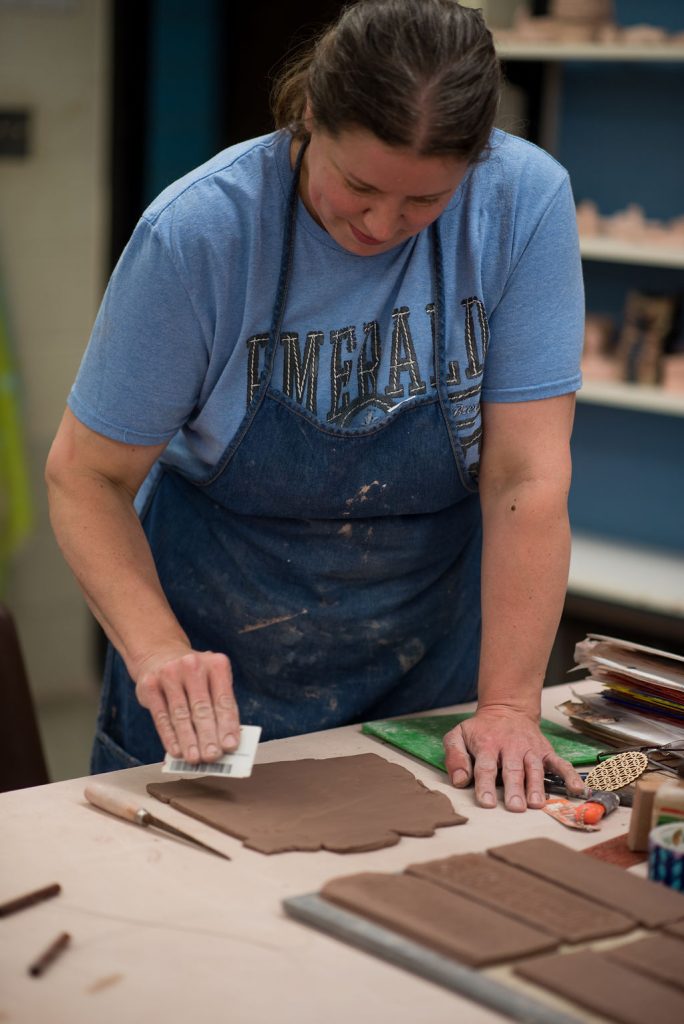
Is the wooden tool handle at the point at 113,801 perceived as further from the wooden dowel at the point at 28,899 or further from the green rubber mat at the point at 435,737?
the green rubber mat at the point at 435,737

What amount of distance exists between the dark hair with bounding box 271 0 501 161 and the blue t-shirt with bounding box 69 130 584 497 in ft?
0.63

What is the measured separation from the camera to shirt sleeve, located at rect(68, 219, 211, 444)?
157cm

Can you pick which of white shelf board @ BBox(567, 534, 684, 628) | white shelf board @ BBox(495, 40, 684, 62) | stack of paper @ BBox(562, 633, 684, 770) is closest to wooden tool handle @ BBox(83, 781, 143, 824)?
stack of paper @ BBox(562, 633, 684, 770)

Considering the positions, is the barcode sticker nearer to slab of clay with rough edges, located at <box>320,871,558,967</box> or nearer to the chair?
slab of clay with rough edges, located at <box>320,871,558,967</box>

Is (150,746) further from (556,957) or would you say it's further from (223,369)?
(556,957)

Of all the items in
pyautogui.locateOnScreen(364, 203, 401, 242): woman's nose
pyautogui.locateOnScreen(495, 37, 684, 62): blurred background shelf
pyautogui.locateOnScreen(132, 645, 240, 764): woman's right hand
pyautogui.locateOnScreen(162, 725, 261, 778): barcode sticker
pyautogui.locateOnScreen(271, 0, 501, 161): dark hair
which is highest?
pyautogui.locateOnScreen(495, 37, 684, 62): blurred background shelf

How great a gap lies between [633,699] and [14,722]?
0.82 m

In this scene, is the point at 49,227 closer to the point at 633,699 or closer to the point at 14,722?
the point at 14,722

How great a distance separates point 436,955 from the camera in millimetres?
1159

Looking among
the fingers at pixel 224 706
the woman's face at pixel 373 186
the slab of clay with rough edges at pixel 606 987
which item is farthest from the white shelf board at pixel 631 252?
the slab of clay with rough edges at pixel 606 987

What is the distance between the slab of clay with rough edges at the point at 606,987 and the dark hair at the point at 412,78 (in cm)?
80

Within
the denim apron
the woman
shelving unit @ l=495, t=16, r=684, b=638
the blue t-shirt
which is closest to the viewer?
the woman

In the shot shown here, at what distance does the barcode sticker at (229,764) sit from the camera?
55.8 inches

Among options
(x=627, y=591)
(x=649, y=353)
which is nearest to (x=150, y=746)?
(x=627, y=591)
